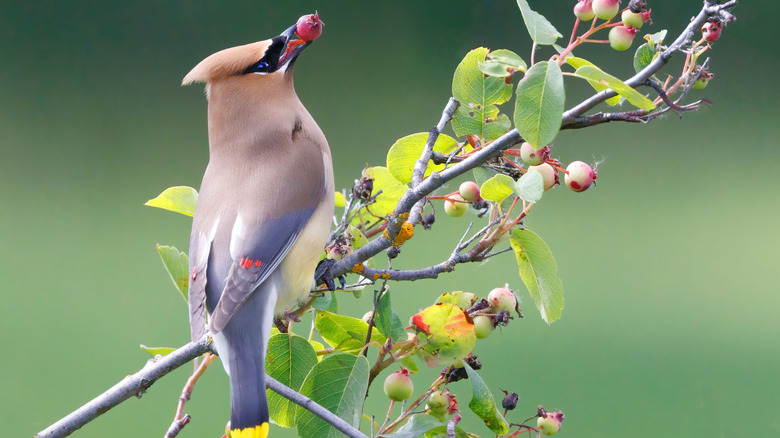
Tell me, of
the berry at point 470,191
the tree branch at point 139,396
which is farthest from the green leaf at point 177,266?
the berry at point 470,191

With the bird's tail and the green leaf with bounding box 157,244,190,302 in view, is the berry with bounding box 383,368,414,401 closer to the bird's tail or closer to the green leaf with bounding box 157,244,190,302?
the bird's tail

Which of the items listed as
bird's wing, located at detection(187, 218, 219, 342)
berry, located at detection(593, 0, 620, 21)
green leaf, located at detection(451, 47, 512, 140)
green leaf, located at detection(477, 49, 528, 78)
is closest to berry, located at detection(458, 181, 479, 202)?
green leaf, located at detection(451, 47, 512, 140)

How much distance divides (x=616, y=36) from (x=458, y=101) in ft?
0.74

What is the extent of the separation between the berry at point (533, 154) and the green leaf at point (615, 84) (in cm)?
11

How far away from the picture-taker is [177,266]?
1291 millimetres

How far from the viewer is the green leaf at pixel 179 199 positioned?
1.27 metres

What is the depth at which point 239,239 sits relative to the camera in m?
1.22

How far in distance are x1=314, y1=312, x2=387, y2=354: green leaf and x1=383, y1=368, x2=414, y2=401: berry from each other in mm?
57

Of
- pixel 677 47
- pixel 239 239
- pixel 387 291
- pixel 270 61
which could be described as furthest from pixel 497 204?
pixel 270 61

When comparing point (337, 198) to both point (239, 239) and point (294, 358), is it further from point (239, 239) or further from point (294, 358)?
point (294, 358)

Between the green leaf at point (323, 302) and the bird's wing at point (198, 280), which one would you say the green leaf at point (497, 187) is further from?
the bird's wing at point (198, 280)

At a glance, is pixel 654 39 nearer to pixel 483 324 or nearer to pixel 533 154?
pixel 533 154

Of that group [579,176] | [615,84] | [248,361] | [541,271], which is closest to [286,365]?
[248,361]

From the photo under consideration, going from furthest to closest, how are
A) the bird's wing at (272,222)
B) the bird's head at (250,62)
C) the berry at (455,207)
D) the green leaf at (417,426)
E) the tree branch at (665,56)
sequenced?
the bird's head at (250,62) < the berry at (455,207) < the bird's wing at (272,222) < the green leaf at (417,426) < the tree branch at (665,56)
